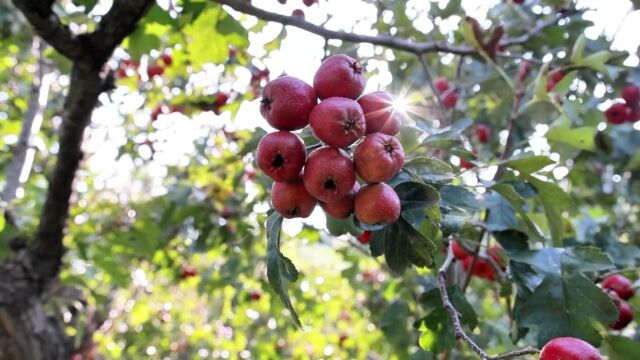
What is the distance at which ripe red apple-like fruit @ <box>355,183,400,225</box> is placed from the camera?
3.66 ft

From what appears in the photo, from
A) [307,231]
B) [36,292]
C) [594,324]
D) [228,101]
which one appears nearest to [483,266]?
[594,324]

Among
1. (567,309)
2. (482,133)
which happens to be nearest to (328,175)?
(567,309)

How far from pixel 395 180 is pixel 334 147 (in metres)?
0.23

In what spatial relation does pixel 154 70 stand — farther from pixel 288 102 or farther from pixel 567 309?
pixel 567 309

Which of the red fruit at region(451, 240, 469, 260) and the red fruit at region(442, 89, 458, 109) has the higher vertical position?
the red fruit at region(442, 89, 458, 109)

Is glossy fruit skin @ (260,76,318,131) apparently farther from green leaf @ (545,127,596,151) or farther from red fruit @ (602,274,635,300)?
red fruit @ (602,274,635,300)

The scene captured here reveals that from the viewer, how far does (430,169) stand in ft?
4.31

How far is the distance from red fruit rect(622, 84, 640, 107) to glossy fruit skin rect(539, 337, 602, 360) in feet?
7.32

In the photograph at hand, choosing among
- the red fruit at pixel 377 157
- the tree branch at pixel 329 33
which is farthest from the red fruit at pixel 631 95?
the red fruit at pixel 377 157

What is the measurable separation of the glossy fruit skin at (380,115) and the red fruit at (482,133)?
7.68 feet

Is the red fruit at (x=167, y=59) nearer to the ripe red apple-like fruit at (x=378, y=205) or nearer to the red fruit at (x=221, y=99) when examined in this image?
the red fruit at (x=221, y=99)

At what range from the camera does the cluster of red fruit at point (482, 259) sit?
209 centimetres

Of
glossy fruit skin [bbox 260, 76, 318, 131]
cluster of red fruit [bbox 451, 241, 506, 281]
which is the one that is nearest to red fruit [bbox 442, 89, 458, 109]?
cluster of red fruit [bbox 451, 241, 506, 281]

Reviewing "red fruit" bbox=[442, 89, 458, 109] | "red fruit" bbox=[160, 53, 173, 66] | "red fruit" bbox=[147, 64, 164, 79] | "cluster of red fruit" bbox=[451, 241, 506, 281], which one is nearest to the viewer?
"cluster of red fruit" bbox=[451, 241, 506, 281]
